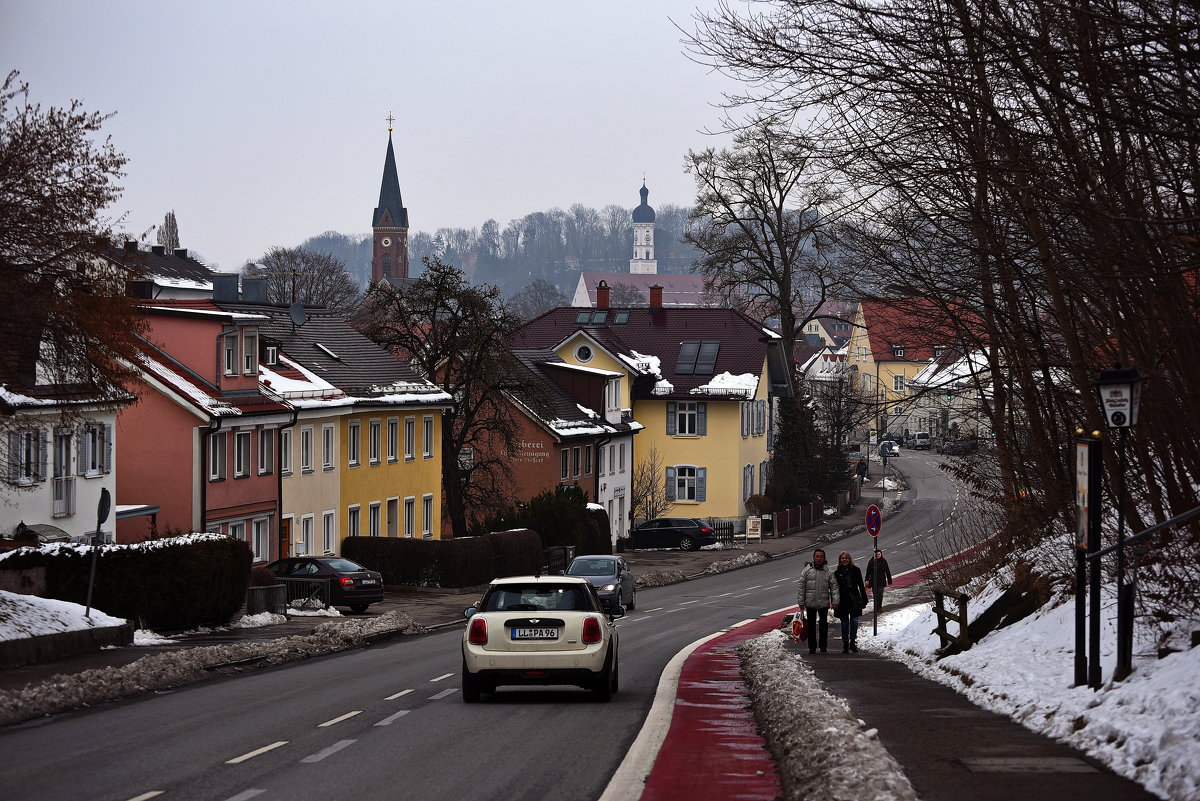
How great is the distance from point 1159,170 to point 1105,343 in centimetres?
270

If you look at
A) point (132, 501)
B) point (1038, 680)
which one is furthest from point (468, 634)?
point (132, 501)

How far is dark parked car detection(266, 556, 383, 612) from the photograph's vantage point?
37812mm

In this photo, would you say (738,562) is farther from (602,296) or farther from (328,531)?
(602,296)

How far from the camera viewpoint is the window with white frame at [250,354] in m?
44.5

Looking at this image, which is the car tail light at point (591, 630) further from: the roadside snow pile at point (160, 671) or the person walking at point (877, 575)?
the person walking at point (877, 575)

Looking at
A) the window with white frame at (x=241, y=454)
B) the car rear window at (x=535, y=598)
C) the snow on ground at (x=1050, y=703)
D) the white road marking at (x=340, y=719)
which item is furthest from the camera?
the window with white frame at (x=241, y=454)

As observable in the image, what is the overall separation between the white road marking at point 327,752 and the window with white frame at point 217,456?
94.6 ft

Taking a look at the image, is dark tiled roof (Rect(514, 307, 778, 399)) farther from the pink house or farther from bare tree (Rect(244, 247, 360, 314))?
the pink house

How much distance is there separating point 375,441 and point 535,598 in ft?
114

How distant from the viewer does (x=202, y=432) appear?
40.7m

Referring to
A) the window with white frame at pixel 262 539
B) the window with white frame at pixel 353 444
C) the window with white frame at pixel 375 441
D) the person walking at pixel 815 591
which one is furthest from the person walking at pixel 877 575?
the window with white frame at pixel 375 441

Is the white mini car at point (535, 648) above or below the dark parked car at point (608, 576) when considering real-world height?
above

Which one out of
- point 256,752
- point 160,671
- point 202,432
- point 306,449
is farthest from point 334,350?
point 256,752

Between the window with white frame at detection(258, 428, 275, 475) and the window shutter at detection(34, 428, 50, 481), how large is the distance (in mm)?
9162
